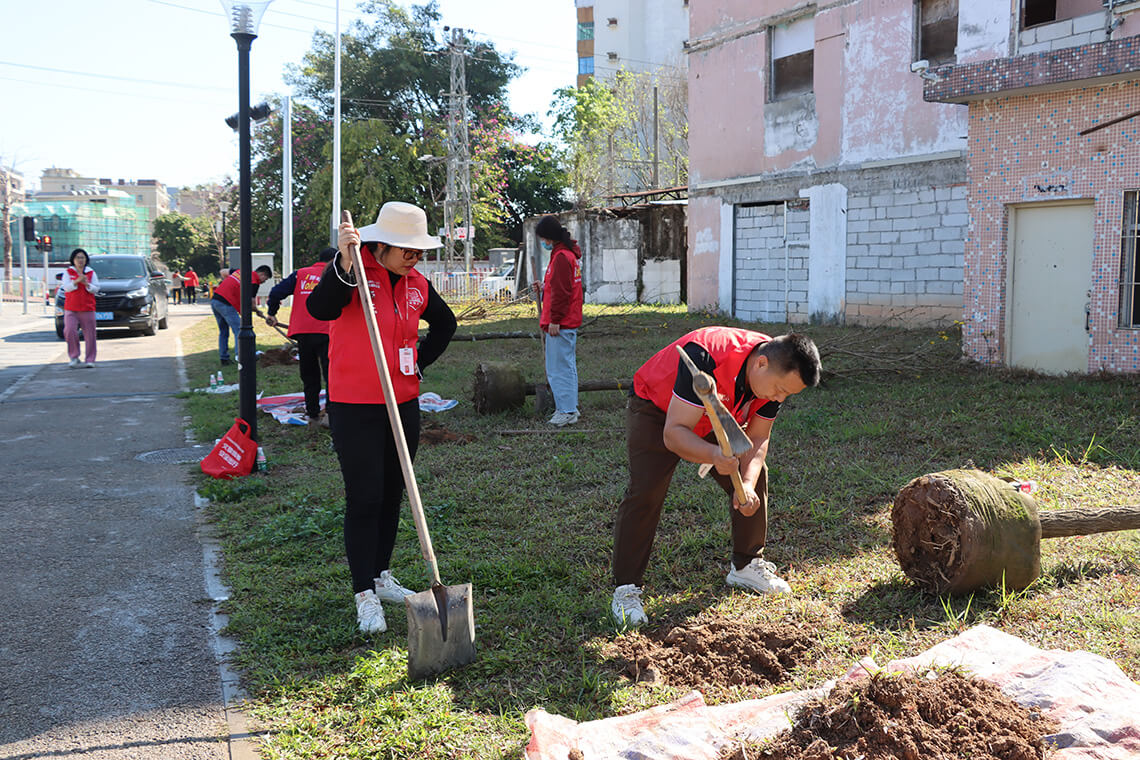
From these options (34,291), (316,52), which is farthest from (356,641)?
(34,291)

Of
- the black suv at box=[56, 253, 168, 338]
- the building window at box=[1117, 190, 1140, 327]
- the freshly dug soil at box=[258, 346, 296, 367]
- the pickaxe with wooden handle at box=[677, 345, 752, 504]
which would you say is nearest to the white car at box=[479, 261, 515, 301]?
the black suv at box=[56, 253, 168, 338]

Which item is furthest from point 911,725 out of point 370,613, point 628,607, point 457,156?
point 457,156

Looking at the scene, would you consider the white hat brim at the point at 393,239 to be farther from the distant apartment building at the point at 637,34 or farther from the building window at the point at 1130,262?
the distant apartment building at the point at 637,34

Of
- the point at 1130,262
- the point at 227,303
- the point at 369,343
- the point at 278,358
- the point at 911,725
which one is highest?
the point at 1130,262

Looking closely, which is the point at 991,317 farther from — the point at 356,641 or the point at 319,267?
the point at 356,641

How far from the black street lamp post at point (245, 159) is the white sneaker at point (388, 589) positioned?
10.6 ft

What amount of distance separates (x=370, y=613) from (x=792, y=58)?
1682 cm

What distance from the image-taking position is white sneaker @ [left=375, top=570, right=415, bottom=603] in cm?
451

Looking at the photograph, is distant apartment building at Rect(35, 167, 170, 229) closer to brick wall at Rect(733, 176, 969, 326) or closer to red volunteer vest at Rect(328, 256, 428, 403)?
brick wall at Rect(733, 176, 969, 326)

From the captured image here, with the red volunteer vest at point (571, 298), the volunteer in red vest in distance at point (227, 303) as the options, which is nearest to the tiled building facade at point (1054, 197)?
the red volunteer vest at point (571, 298)

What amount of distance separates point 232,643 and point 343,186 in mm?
36420

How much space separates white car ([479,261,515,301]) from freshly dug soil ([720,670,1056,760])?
2352 cm

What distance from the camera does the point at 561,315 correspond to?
862 centimetres

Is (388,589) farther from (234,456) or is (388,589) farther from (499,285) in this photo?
(499,285)
